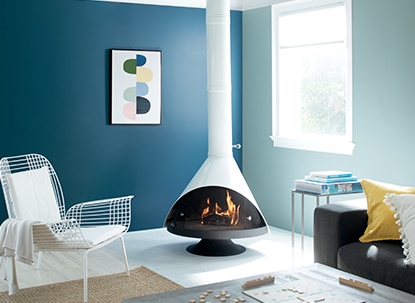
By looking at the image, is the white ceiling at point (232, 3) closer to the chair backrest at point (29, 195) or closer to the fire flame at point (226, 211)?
the fire flame at point (226, 211)

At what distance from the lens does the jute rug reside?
4055mm

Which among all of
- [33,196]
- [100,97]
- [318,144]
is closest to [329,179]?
[318,144]

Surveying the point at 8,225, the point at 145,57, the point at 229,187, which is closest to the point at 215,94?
the point at 229,187

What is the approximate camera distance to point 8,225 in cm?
407

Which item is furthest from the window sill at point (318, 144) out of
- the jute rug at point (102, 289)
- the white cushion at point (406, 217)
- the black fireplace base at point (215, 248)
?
the jute rug at point (102, 289)

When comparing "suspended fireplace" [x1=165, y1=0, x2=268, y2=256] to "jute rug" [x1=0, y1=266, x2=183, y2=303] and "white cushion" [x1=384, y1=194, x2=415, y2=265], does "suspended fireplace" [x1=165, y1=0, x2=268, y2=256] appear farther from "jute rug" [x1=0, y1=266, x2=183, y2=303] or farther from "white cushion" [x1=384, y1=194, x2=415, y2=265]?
"white cushion" [x1=384, y1=194, x2=415, y2=265]

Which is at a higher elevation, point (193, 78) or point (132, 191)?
point (193, 78)

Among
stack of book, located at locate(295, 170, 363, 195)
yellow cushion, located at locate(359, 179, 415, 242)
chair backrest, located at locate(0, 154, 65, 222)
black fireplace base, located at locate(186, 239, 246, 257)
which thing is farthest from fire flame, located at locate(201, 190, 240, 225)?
yellow cushion, located at locate(359, 179, 415, 242)

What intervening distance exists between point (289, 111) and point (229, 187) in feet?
4.69

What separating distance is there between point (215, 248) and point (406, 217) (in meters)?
2.03

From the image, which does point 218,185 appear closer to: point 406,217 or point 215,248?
point 215,248

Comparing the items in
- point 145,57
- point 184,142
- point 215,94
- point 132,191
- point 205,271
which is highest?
point 145,57

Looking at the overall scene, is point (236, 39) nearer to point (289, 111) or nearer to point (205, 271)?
point (289, 111)

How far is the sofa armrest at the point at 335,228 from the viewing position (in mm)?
3867
